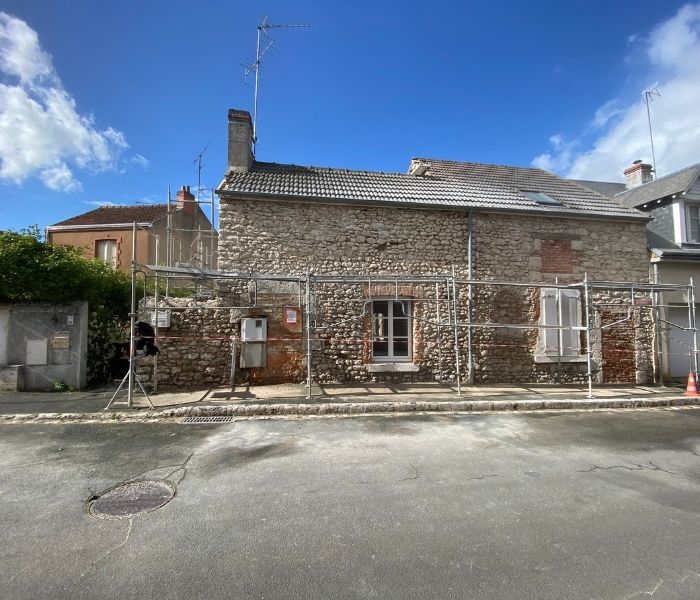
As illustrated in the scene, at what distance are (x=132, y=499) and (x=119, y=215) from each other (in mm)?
18689

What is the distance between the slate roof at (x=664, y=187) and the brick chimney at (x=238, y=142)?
10.5 m

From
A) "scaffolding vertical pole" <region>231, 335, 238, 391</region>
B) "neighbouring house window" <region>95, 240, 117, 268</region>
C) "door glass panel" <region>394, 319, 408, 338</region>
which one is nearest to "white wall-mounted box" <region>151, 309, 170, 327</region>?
"scaffolding vertical pole" <region>231, 335, 238, 391</region>

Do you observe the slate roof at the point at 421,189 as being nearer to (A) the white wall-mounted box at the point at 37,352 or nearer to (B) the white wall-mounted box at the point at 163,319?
(B) the white wall-mounted box at the point at 163,319

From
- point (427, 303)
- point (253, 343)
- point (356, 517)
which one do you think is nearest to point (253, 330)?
point (253, 343)

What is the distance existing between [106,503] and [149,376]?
17.8ft

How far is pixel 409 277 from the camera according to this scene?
8672 millimetres

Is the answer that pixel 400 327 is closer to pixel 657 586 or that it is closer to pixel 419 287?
pixel 419 287

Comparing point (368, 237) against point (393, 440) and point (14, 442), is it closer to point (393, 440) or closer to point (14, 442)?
point (393, 440)

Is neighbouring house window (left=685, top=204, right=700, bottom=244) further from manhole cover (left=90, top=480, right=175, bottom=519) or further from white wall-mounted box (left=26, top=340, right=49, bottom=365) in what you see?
white wall-mounted box (left=26, top=340, right=49, bottom=365)

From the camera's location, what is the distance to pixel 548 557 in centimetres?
279

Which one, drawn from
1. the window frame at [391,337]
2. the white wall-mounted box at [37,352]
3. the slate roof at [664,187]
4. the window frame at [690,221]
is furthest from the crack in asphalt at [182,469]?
the window frame at [690,221]

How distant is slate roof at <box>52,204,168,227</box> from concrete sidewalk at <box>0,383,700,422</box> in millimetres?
11781

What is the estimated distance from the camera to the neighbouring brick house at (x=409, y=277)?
910cm

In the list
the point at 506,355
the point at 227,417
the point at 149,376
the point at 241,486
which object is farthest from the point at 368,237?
the point at 241,486
